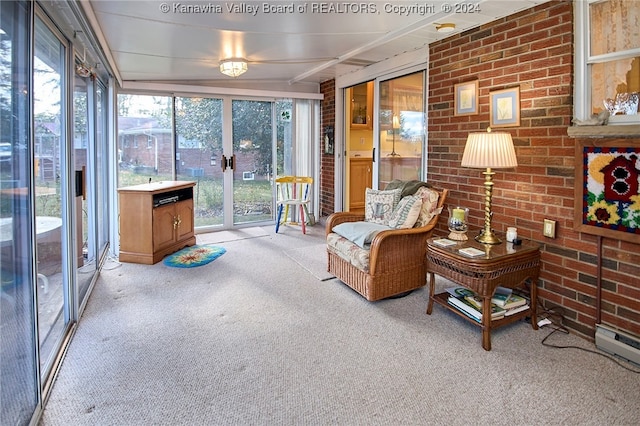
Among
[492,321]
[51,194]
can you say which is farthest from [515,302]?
[51,194]

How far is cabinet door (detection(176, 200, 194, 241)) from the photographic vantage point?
15.4 ft

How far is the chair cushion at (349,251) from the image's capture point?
3.17 metres

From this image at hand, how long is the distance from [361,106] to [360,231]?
3.45 m

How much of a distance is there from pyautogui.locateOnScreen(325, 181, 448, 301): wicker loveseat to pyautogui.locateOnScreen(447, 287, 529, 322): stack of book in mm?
492

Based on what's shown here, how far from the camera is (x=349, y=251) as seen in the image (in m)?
3.34

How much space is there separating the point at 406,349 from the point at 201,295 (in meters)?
1.79

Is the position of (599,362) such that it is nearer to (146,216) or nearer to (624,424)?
(624,424)

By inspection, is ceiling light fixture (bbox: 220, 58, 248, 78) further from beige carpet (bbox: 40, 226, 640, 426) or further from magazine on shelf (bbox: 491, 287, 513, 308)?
magazine on shelf (bbox: 491, 287, 513, 308)

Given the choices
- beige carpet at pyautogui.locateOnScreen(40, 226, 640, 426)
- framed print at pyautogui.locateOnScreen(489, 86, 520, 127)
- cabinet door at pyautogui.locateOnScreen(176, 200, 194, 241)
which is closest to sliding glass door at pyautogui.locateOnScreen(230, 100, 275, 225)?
cabinet door at pyautogui.locateOnScreen(176, 200, 194, 241)

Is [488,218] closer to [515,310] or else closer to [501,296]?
[501,296]

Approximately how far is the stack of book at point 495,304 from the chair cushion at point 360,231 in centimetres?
79

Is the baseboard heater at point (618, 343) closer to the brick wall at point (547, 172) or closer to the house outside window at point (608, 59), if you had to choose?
the brick wall at point (547, 172)

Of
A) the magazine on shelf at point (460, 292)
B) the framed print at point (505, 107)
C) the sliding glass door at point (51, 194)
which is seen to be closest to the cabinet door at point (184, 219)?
the sliding glass door at point (51, 194)

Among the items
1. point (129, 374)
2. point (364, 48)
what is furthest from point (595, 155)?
point (129, 374)
